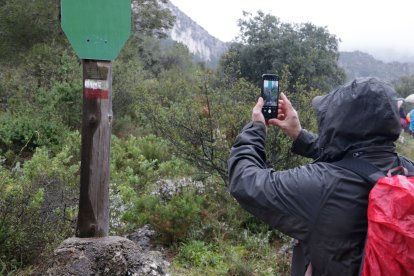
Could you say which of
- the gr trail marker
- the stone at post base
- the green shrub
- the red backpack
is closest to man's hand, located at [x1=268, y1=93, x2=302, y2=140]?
the red backpack

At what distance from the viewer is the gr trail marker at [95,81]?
2641 millimetres

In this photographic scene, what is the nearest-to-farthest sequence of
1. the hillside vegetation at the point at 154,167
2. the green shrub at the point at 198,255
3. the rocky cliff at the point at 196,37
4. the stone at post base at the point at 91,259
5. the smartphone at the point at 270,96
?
the smartphone at the point at 270,96 → the stone at post base at the point at 91,259 → the hillside vegetation at the point at 154,167 → the green shrub at the point at 198,255 → the rocky cliff at the point at 196,37

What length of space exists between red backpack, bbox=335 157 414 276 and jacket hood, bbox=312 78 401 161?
0.55 ft

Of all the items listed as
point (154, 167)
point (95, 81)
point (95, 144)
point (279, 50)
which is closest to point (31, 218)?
point (95, 144)

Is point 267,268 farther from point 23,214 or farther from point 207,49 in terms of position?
point 207,49

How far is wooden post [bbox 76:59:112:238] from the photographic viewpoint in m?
2.77

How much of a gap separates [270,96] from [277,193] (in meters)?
0.59

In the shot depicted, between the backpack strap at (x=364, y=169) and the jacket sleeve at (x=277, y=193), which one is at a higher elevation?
the backpack strap at (x=364, y=169)

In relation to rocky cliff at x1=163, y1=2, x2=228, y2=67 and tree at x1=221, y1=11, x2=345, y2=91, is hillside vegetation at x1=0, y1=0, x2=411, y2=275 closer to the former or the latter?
tree at x1=221, y1=11, x2=345, y2=91

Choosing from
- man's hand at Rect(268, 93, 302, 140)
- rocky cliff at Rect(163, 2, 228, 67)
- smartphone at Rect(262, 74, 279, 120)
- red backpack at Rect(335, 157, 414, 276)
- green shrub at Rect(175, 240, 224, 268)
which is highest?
rocky cliff at Rect(163, 2, 228, 67)

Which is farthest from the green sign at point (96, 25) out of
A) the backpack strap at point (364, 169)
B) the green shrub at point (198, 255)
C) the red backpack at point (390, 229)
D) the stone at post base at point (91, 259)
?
the green shrub at point (198, 255)

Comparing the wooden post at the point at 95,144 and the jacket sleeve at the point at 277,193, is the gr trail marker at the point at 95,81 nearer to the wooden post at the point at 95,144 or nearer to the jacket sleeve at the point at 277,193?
the wooden post at the point at 95,144

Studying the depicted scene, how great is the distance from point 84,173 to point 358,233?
182 centimetres

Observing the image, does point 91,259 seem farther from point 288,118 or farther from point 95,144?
point 288,118
